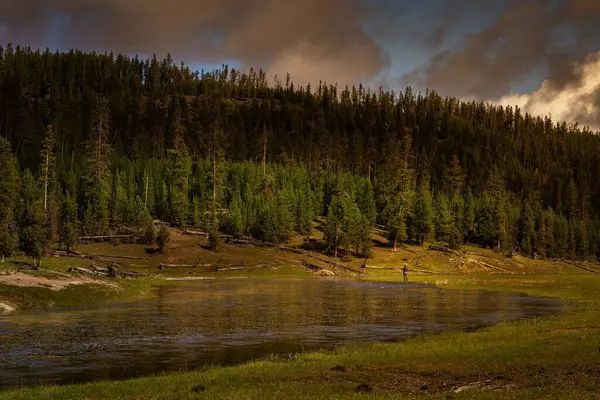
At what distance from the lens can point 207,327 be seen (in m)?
40.5

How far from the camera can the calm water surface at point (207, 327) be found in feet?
91.2

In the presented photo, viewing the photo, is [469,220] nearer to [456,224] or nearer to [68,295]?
[456,224]

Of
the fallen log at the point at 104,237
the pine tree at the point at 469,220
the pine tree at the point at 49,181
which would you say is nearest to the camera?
the pine tree at the point at 49,181

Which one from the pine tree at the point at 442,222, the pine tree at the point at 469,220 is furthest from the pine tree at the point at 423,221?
the pine tree at the point at 469,220

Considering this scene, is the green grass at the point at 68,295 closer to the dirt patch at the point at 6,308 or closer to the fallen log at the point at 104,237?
the dirt patch at the point at 6,308

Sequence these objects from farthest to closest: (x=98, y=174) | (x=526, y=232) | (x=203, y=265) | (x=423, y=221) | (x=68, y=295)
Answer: (x=526, y=232) → (x=423, y=221) → (x=98, y=174) → (x=203, y=265) → (x=68, y=295)

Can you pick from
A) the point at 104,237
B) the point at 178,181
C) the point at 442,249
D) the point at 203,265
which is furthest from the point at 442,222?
the point at 104,237

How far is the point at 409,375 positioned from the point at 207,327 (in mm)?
20786

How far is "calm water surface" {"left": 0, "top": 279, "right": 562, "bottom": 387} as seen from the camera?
27.8m

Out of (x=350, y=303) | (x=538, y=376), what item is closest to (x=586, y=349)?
(x=538, y=376)

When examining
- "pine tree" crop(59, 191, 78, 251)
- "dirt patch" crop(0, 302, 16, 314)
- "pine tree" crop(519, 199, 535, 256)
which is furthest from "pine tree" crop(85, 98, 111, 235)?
"pine tree" crop(519, 199, 535, 256)

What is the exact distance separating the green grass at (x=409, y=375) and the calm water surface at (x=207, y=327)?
434 centimetres

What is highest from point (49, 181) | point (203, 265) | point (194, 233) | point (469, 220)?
point (49, 181)

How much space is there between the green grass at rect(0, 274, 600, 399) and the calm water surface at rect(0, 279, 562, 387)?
14.2 ft
